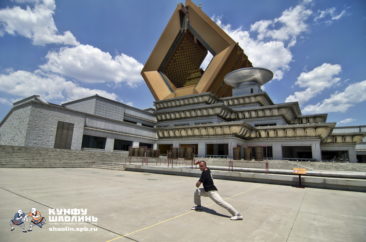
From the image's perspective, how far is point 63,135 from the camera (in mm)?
27156

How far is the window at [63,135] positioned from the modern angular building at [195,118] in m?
0.13

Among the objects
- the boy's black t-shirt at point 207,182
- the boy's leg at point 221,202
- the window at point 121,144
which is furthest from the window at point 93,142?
the boy's leg at point 221,202

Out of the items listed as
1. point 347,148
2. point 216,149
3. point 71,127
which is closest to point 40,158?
point 71,127

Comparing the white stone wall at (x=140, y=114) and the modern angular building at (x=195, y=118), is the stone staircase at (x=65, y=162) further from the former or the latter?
the white stone wall at (x=140, y=114)

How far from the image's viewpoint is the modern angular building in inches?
1069

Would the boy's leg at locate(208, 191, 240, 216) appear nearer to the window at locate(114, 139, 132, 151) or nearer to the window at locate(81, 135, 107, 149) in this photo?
the window at locate(81, 135, 107, 149)

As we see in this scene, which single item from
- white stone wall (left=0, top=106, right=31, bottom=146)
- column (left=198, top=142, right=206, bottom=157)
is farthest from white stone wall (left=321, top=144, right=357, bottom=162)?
white stone wall (left=0, top=106, right=31, bottom=146)

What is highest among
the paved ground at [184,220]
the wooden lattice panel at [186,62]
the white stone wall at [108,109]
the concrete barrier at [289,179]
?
the wooden lattice panel at [186,62]

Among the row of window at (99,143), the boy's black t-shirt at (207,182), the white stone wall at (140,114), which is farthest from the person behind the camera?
the white stone wall at (140,114)

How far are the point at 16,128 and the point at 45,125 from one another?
13.1 feet

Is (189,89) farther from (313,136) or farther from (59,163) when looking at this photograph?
(59,163)

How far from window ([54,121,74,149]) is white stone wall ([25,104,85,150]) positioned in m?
0.43

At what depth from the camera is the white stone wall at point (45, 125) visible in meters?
24.0

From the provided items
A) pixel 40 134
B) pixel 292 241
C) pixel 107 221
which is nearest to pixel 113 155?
pixel 40 134
